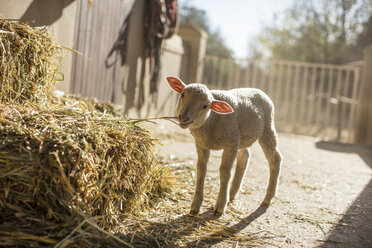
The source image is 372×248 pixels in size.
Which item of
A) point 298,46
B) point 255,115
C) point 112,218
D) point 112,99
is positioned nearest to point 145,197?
point 112,218

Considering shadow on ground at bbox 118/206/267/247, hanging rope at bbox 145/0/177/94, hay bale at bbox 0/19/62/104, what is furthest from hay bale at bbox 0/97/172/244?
hanging rope at bbox 145/0/177/94

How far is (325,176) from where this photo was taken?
511 cm

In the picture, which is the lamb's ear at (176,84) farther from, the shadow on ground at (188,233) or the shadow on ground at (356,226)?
the shadow on ground at (356,226)

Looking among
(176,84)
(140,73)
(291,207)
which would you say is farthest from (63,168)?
(140,73)

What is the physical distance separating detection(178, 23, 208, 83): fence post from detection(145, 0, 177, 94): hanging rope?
3376 millimetres

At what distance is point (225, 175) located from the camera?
3.05 m

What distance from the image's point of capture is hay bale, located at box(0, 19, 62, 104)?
9.05 feet

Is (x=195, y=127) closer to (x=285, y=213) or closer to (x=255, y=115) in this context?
(x=255, y=115)

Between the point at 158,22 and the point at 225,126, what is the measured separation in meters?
4.70

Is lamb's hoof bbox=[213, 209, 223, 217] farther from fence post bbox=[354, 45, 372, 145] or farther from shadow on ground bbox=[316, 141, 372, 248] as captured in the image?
fence post bbox=[354, 45, 372, 145]

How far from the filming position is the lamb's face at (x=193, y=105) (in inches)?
104

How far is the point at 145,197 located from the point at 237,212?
34.1 inches

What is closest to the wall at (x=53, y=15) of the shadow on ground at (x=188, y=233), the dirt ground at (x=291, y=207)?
the dirt ground at (x=291, y=207)

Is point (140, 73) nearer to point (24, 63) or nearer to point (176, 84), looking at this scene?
point (24, 63)
